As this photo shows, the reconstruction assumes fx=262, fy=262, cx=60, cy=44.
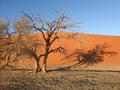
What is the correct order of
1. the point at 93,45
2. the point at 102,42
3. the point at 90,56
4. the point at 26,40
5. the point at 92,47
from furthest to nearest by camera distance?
the point at 102,42
the point at 93,45
the point at 92,47
the point at 90,56
the point at 26,40

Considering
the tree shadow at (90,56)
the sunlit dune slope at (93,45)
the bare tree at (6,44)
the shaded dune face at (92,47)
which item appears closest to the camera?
the bare tree at (6,44)

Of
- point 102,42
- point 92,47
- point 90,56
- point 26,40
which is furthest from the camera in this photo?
point 102,42

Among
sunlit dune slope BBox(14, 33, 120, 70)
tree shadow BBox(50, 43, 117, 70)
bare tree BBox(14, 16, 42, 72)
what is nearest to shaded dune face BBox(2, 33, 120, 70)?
sunlit dune slope BBox(14, 33, 120, 70)

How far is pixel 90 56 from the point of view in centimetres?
3581

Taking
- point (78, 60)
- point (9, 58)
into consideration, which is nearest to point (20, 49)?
point (9, 58)

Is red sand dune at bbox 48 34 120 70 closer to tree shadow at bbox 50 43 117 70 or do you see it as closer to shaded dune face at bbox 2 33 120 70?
shaded dune face at bbox 2 33 120 70

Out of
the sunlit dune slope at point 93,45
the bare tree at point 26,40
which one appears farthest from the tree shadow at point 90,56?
the bare tree at point 26,40

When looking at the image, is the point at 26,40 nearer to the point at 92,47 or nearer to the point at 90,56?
the point at 90,56

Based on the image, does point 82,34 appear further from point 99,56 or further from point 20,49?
point 99,56

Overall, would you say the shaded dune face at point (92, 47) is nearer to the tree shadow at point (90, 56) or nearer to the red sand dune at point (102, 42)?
the red sand dune at point (102, 42)

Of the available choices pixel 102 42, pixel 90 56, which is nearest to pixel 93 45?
pixel 102 42

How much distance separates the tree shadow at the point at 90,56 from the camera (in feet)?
110

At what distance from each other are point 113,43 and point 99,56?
746 cm

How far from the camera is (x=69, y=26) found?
77.4 feet
